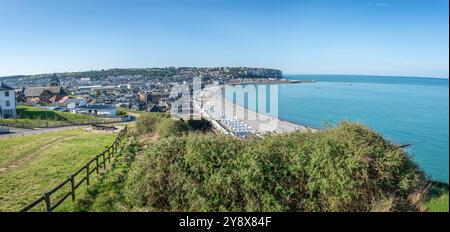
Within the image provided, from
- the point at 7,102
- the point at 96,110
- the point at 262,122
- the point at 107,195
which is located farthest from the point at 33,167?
the point at 96,110

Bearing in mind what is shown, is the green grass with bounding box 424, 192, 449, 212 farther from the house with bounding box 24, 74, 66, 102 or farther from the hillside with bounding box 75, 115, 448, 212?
the house with bounding box 24, 74, 66, 102

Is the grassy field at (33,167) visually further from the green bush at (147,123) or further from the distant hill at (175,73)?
the distant hill at (175,73)

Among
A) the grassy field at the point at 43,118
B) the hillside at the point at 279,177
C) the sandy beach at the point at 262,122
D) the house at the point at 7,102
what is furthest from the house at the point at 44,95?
the hillside at the point at 279,177

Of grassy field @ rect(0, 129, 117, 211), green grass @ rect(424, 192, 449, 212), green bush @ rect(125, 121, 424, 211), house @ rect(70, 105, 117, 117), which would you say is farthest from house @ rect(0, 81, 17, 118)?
green grass @ rect(424, 192, 449, 212)

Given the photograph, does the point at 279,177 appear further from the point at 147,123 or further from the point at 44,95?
the point at 44,95
